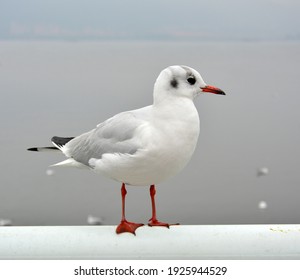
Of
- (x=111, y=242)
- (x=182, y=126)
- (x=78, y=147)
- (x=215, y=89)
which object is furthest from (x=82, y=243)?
(x=215, y=89)

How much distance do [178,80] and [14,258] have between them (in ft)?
3.09

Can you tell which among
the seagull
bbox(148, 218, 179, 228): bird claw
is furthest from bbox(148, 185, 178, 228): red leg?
the seagull

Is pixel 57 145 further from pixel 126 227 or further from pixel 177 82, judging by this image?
pixel 177 82

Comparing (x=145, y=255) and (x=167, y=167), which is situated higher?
(x=167, y=167)

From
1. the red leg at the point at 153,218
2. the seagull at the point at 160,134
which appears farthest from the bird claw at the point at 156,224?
the seagull at the point at 160,134

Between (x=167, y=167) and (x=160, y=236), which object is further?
(x=160, y=236)

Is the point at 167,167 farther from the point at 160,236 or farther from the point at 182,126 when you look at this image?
the point at 160,236

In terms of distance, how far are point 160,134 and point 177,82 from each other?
0.20 metres

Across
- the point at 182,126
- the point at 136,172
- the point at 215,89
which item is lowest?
the point at 136,172

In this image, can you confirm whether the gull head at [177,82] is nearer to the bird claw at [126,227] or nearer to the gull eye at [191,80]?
the gull eye at [191,80]

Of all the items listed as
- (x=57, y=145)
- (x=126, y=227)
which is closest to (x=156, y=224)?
(x=126, y=227)

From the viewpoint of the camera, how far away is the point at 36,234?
2.32 m

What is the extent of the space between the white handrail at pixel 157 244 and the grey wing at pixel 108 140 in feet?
1.04

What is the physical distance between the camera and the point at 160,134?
2105mm
